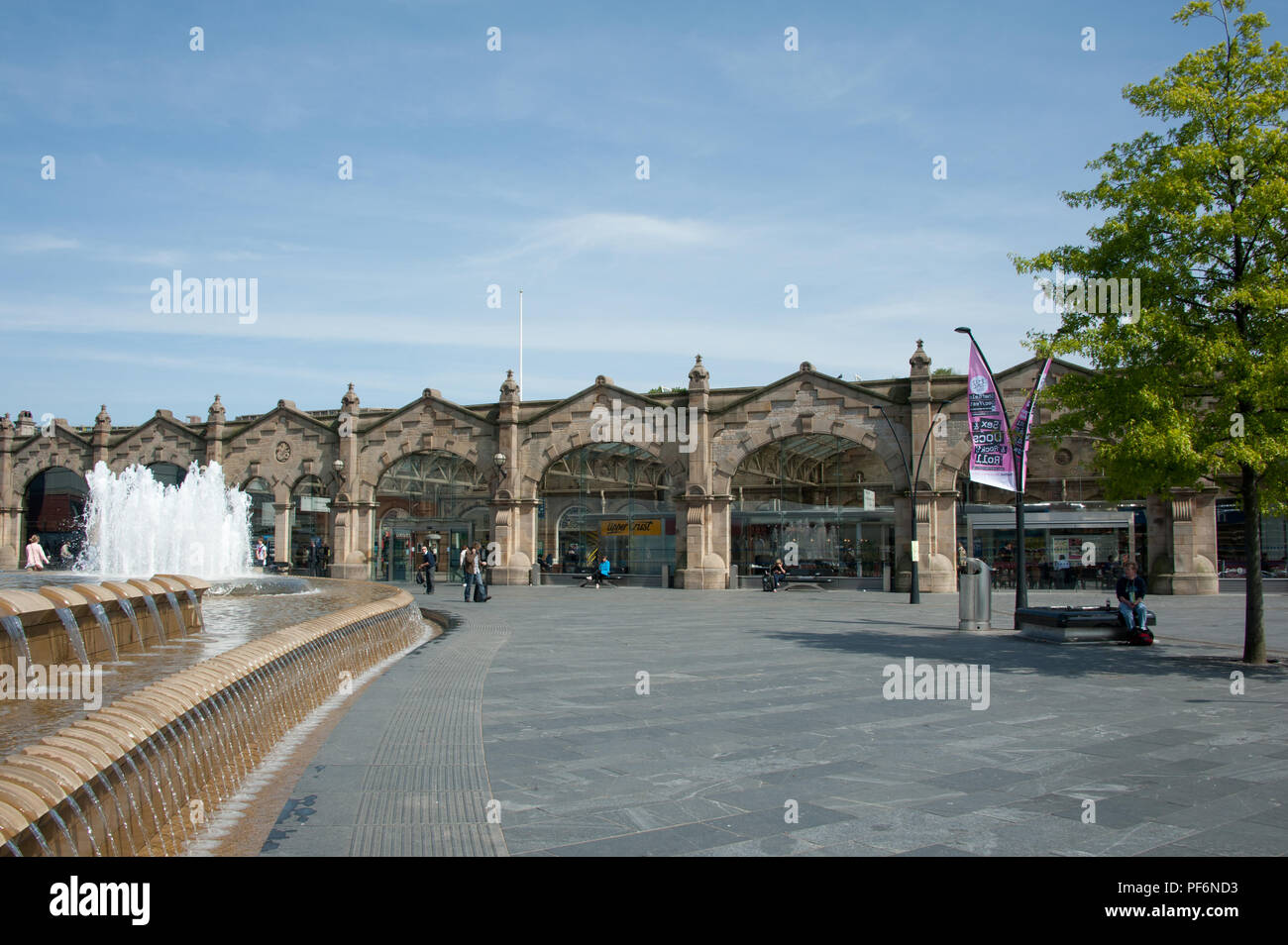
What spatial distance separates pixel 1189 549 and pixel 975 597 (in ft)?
56.7

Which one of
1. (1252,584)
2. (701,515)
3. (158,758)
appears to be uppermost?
(701,515)

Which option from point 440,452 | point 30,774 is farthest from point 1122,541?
point 30,774

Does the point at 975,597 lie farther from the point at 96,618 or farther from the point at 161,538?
the point at 161,538

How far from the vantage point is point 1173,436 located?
11789 mm

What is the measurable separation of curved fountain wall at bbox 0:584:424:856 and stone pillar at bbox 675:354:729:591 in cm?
2615

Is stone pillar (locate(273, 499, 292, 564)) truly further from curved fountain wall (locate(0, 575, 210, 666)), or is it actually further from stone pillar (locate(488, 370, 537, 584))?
curved fountain wall (locate(0, 575, 210, 666))

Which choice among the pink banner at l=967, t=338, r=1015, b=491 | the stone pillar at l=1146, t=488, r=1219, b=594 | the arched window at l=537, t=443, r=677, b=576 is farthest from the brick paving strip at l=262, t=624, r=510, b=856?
the stone pillar at l=1146, t=488, r=1219, b=594

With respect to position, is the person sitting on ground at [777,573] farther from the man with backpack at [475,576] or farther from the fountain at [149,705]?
the fountain at [149,705]

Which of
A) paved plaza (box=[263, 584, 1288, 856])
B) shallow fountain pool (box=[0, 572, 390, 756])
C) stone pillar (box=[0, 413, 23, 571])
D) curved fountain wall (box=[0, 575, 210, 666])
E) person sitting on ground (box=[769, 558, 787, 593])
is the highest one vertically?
stone pillar (box=[0, 413, 23, 571])

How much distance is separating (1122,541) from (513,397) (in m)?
22.7

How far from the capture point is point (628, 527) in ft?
121

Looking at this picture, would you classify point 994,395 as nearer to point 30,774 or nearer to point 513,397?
point 30,774

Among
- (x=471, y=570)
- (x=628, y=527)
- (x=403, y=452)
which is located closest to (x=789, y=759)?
(x=471, y=570)

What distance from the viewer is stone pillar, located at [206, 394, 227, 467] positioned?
146ft
